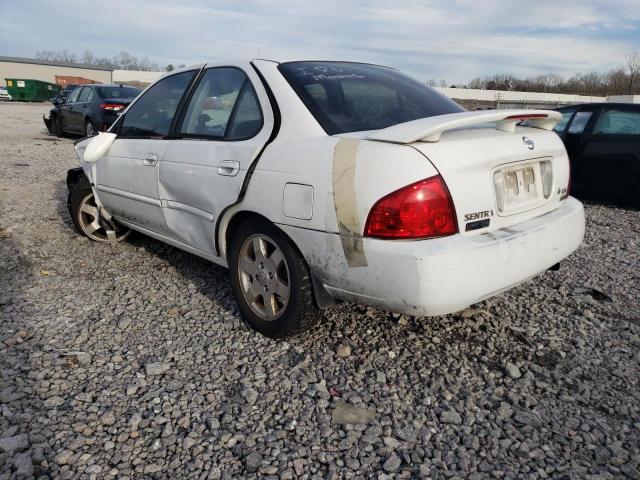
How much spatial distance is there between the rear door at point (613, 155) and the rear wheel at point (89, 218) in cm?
581

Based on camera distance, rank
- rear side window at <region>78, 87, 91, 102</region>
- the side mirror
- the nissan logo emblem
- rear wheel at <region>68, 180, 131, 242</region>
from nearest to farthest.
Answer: the nissan logo emblem
the side mirror
rear wheel at <region>68, 180, 131, 242</region>
rear side window at <region>78, 87, 91, 102</region>

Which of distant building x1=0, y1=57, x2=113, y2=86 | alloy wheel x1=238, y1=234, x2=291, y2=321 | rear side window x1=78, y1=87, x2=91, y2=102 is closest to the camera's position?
alloy wheel x1=238, y1=234, x2=291, y2=321

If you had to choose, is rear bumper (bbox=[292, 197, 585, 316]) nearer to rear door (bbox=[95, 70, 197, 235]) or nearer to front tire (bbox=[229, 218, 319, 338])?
front tire (bbox=[229, 218, 319, 338])

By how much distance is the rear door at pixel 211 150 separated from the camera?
2.87 meters

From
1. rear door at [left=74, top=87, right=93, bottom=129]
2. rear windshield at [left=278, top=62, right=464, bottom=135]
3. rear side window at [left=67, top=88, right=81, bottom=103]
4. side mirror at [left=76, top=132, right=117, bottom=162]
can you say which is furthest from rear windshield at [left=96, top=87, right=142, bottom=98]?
rear windshield at [left=278, top=62, right=464, bottom=135]

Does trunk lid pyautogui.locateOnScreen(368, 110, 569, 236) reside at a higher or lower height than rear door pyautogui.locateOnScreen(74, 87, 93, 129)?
lower

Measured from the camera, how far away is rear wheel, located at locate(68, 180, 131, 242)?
→ 4.76 metres

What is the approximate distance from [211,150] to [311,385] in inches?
59.1

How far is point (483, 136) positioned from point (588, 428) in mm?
1402

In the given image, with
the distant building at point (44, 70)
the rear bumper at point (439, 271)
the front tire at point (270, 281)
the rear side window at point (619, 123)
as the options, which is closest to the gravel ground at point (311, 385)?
the front tire at point (270, 281)

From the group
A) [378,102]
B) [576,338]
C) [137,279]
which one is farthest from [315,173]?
[137,279]

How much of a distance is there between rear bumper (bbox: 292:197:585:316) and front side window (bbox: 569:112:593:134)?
5182 millimetres

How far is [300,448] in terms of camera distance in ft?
6.93

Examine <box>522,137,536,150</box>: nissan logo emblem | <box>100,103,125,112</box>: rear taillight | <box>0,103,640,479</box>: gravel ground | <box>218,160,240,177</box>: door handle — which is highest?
<box>100,103,125,112</box>: rear taillight
